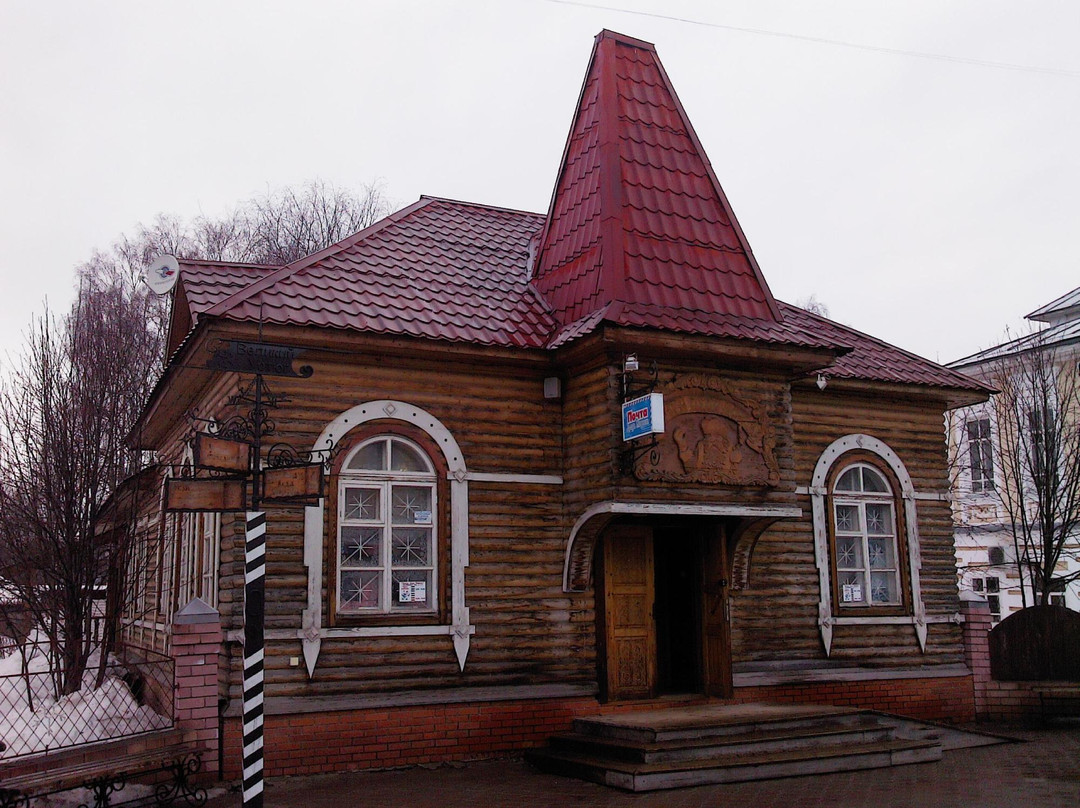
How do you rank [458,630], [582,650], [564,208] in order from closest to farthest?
1. [458,630]
2. [582,650]
3. [564,208]

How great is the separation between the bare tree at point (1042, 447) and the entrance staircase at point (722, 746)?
7.67m

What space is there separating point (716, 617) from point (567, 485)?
8.28ft

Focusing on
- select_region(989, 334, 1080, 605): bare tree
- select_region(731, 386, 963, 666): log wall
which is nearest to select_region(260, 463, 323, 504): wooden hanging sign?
select_region(731, 386, 963, 666): log wall

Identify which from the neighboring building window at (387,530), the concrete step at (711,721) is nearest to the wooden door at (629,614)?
the concrete step at (711,721)

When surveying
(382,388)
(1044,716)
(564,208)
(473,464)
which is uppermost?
(564,208)

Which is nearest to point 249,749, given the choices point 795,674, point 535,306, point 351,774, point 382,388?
point 351,774

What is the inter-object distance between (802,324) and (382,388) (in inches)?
259

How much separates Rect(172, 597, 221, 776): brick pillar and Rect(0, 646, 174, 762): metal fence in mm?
272

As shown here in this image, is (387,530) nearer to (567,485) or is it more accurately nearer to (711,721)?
(567,485)

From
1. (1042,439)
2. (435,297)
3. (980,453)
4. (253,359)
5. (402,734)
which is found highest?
(435,297)

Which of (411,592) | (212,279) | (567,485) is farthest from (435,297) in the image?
(411,592)

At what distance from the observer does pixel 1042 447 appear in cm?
1825

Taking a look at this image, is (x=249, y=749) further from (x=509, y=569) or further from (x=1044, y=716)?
(x=1044, y=716)

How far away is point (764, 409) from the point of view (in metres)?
11.8
